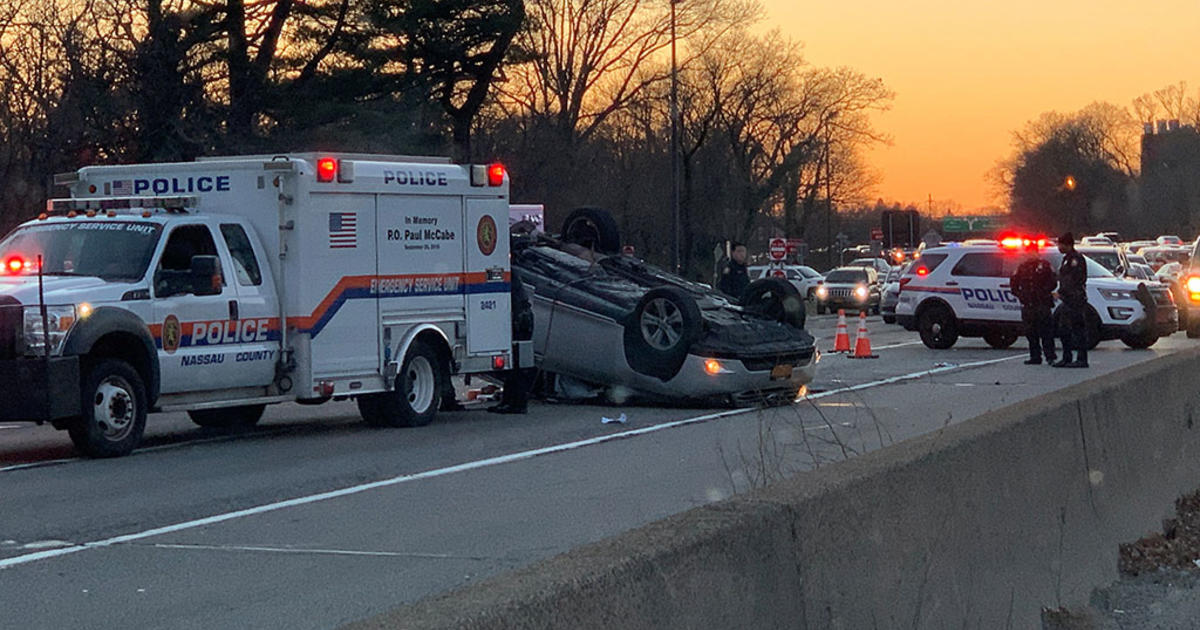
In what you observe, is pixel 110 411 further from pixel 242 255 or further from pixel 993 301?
pixel 993 301

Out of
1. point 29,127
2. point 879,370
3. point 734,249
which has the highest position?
point 29,127

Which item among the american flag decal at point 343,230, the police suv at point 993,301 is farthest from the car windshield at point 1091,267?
the american flag decal at point 343,230

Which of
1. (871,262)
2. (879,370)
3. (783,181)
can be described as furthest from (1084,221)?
(879,370)

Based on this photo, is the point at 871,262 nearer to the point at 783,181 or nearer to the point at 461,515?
the point at 783,181

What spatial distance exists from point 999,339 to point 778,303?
39.1ft

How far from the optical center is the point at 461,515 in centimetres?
1001

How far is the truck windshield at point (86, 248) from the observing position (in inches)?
509

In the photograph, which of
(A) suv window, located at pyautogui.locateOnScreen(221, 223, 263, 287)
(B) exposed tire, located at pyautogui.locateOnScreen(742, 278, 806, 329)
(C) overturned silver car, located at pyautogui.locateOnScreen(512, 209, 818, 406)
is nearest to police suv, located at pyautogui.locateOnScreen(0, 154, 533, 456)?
(A) suv window, located at pyautogui.locateOnScreen(221, 223, 263, 287)

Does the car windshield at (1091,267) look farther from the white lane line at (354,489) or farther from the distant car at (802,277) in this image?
the distant car at (802,277)

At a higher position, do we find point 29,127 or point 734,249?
point 29,127

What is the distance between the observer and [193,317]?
43.0 feet

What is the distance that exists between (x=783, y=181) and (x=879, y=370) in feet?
198

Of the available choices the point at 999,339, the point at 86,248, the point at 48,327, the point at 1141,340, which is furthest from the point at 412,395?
the point at 1141,340

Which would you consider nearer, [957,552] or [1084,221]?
[957,552]
